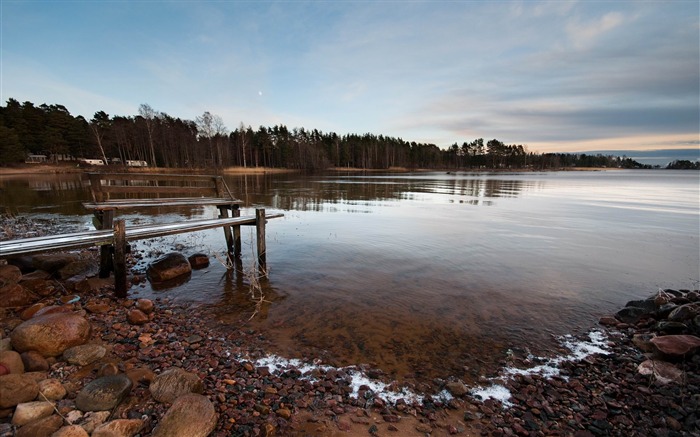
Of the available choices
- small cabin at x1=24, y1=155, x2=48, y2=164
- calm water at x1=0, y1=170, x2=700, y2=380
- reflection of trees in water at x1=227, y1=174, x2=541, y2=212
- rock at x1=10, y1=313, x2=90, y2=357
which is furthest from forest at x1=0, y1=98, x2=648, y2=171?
rock at x1=10, y1=313, x2=90, y2=357

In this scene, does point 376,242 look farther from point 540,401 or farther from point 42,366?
point 42,366

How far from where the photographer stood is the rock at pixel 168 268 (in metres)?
8.28

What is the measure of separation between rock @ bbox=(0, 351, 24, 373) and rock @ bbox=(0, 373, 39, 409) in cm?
30

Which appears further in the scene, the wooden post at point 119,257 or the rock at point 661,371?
the wooden post at point 119,257

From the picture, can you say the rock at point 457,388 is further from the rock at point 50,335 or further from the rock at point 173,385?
the rock at point 50,335

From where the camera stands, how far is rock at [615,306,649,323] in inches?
263

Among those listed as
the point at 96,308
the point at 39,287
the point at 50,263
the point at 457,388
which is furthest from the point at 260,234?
the point at 457,388

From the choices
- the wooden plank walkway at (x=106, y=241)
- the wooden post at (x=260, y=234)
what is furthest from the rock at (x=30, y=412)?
the wooden post at (x=260, y=234)

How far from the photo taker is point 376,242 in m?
12.8

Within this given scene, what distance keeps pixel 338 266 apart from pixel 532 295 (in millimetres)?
5215

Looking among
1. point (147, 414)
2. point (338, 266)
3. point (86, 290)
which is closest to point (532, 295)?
point (338, 266)

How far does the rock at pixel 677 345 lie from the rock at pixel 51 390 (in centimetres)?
851

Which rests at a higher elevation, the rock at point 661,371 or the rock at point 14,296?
the rock at point 14,296

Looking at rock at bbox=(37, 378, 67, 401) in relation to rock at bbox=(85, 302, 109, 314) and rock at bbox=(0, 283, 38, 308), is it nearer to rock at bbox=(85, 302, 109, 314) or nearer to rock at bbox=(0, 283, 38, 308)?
rock at bbox=(85, 302, 109, 314)
